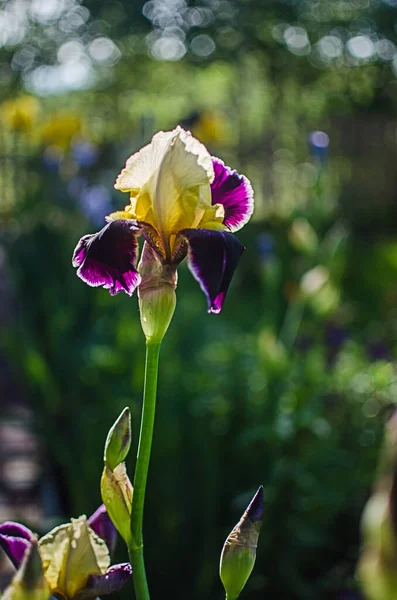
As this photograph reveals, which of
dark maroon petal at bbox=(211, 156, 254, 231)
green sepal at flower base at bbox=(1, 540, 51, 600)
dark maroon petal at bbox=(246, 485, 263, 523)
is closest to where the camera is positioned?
green sepal at flower base at bbox=(1, 540, 51, 600)

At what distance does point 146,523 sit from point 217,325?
120 centimetres

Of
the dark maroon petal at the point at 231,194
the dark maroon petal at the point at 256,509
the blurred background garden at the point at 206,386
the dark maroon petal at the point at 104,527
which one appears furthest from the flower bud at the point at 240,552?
the blurred background garden at the point at 206,386

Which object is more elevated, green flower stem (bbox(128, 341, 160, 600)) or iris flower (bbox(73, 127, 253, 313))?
iris flower (bbox(73, 127, 253, 313))

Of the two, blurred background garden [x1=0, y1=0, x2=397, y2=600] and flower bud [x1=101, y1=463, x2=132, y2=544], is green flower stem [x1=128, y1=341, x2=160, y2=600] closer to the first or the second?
flower bud [x1=101, y1=463, x2=132, y2=544]

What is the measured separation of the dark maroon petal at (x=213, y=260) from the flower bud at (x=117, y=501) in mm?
136

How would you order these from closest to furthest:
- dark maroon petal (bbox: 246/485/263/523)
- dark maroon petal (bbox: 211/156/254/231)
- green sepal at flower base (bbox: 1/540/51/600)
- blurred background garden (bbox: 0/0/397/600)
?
1. green sepal at flower base (bbox: 1/540/51/600)
2. dark maroon petal (bbox: 246/485/263/523)
3. dark maroon petal (bbox: 211/156/254/231)
4. blurred background garden (bbox: 0/0/397/600)

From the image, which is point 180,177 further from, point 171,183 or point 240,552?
point 240,552

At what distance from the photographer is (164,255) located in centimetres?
58

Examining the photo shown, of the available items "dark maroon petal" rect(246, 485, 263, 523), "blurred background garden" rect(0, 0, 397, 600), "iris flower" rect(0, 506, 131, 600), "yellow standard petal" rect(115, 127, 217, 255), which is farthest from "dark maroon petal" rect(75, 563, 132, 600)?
"blurred background garden" rect(0, 0, 397, 600)

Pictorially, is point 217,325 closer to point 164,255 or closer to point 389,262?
point 164,255

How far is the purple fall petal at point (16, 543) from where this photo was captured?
1.69ft

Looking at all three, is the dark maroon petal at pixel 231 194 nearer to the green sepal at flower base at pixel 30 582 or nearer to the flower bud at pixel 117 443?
the flower bud at pixel 117 443

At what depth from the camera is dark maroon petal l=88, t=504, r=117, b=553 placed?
1.96ft

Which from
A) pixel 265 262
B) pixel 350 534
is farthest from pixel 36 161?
pixel 350 534
